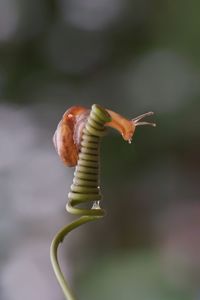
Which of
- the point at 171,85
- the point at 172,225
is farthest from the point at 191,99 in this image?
the point at 172,225

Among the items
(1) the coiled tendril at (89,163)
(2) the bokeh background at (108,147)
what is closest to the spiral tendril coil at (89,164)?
(1) the coiled tendril at (89,163)

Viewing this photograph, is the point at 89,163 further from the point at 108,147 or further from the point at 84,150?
the point at 108,147

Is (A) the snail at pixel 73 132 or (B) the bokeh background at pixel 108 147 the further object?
(B) the bokeh background at pixel 108 147

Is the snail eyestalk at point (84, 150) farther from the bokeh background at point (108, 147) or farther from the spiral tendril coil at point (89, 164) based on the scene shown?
the bokeh background at point (108, 147)

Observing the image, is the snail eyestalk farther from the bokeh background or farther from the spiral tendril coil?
the bokeh background

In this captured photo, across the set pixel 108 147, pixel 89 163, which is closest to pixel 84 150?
pixel 89 163

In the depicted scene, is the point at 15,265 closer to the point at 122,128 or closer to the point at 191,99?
the point at 191,99
